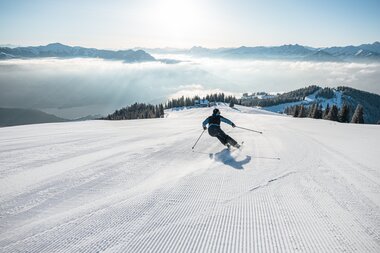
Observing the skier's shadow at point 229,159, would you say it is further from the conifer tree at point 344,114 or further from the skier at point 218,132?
the conifer tree at point 344,114

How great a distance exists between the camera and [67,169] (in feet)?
22.8

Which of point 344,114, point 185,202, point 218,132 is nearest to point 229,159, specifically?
point 218,132

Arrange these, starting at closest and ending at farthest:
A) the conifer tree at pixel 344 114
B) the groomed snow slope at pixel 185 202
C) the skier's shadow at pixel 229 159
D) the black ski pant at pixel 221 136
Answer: the groomed snow slope at pixel 185 202
the skier's shadow at pixel 229 159
the black ski pant at pixel 221 136
the conifer tree at pixel 344 114

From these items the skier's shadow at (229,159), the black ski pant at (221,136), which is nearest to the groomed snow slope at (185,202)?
the skier's shadow at (229,159)

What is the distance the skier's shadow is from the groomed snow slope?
4 centimetres

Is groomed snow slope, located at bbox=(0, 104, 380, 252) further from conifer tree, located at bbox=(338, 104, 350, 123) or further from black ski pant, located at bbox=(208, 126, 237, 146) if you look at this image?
conifer tree, located at bbox=(338, 104, 350, 123)

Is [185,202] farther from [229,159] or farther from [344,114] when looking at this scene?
[344,114]

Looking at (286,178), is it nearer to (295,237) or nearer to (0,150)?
(295,237)

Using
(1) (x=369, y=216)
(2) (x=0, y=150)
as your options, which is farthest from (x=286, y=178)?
(2) (x=0, y=150)

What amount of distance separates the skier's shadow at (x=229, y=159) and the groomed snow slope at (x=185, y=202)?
4 cm

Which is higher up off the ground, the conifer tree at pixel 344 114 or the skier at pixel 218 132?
the skier at pixel 218 132

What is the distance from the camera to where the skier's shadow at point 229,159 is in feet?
26.2

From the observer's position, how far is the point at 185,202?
504cm

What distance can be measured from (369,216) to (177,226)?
3.46 metres
